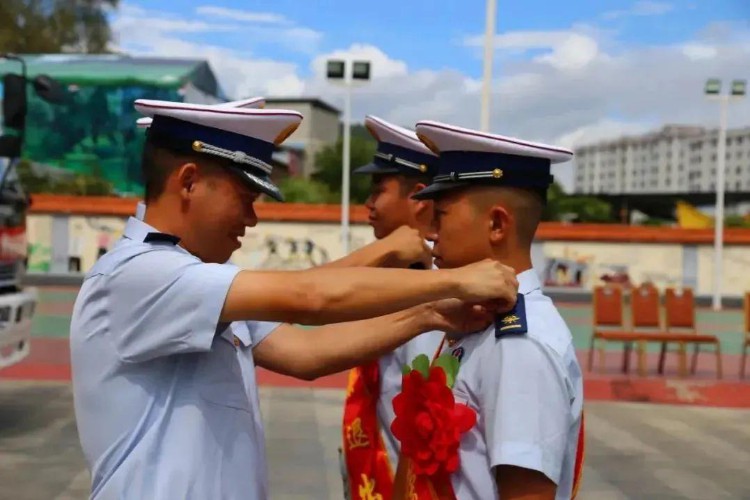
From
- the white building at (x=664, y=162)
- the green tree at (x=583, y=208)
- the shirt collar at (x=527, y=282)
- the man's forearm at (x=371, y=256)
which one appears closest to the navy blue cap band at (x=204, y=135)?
the shirt collar at (x=527, y=282)

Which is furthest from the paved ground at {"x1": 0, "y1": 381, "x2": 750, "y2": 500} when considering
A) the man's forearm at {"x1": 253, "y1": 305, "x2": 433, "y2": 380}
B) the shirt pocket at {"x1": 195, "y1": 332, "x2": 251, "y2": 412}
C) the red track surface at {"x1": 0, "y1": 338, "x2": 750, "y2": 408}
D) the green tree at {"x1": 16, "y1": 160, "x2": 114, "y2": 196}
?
the green tree at {"x1": 16, "y1": 160, "x2": 114, "y2": 196}

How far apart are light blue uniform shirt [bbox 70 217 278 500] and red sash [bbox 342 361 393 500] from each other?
100 centimetres

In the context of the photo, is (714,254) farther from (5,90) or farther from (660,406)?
(5,90)

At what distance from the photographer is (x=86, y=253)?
23750 millimetres

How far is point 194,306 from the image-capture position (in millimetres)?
1808

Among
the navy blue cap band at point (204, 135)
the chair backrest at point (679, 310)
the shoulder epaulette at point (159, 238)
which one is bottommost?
the chair backrest at point (679, 310)

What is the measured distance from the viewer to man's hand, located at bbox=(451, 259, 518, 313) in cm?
179

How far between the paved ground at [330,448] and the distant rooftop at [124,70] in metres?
35.1

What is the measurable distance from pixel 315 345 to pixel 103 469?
2.53 feet

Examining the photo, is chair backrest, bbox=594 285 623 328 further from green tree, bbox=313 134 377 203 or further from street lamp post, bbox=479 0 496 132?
green tree, bbox=313 134 377 203

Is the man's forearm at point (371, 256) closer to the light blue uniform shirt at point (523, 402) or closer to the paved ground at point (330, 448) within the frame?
the light blue uniform shirt at point (523, 402)

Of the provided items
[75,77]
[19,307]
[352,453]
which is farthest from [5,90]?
[75,77]

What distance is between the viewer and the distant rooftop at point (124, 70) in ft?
139

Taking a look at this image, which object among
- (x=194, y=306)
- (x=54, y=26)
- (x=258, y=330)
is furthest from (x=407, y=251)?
(x=54, y=26)
